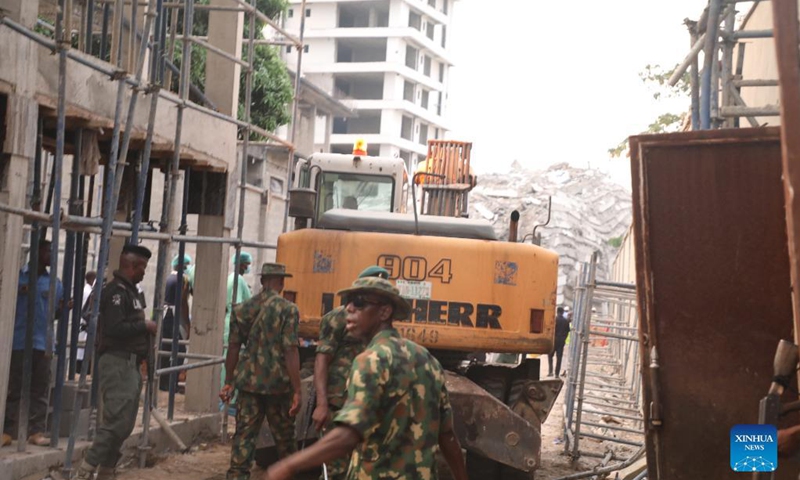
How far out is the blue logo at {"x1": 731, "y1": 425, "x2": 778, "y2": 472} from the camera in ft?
11.4

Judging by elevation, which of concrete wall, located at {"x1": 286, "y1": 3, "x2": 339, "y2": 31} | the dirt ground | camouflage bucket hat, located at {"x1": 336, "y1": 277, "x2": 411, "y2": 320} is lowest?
the dirt ground

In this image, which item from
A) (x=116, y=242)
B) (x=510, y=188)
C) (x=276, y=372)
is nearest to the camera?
(x=276, y=372)

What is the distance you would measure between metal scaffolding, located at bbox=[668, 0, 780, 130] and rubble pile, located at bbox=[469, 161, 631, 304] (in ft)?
120

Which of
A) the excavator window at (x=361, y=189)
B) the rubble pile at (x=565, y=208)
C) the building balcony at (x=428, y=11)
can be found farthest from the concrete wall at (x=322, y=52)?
the excavator window at (x=361, y=189)

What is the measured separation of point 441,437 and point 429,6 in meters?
60.3

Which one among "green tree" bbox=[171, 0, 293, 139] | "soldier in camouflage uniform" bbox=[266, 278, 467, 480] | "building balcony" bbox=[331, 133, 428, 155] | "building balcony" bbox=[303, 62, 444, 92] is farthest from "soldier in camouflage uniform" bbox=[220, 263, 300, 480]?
"building balcony" bbox=[303, 62, 444, 92]

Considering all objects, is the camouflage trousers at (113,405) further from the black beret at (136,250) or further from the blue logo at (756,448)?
the blue logo at (756,448)

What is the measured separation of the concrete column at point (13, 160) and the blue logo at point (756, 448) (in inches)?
205

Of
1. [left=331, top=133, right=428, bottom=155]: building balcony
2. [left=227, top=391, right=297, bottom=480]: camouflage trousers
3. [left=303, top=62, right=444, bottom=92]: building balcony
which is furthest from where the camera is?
[left=303, top=62, right=444, bottom=92]: building balcony

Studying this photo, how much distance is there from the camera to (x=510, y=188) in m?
58.0

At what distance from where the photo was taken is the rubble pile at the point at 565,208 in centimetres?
4829

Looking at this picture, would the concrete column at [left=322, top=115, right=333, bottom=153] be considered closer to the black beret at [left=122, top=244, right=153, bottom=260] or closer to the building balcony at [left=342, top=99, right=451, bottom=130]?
the building balcony at [left=342, top=99, right=451, bottom=130]

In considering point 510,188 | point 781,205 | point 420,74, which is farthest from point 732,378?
point 420,74

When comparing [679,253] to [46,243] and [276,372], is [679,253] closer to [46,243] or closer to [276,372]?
[276,372]
